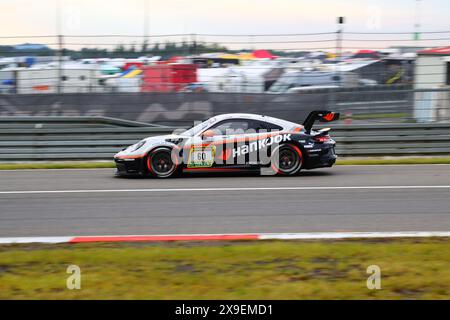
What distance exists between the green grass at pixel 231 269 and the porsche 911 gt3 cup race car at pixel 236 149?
4657mm

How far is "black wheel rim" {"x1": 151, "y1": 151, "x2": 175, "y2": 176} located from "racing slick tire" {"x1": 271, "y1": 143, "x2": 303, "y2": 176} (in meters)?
1.85

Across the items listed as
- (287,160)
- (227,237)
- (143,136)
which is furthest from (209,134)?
(227,237)

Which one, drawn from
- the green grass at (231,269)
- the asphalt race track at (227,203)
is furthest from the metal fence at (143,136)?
the green grass at (231,269)

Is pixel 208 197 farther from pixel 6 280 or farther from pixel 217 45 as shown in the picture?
pixel 217 45

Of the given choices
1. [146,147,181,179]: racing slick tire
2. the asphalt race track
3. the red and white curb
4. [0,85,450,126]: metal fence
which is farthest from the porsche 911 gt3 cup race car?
the red and white curb

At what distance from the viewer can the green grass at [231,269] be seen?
17.4ft

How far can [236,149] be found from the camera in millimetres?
11570

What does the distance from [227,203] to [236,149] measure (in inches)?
94.3

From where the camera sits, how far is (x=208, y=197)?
32.2 feet

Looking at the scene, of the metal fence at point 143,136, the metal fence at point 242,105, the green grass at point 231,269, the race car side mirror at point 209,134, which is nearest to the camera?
the green grass at point 231,269

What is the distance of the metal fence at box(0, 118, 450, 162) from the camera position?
14.9 metres

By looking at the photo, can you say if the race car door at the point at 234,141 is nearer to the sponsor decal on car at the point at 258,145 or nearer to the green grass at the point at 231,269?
the sponsor decal on car at the point at 258,145

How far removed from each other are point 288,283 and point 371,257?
118 cm

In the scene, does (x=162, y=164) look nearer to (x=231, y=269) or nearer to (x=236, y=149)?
(x=236, y=149)
